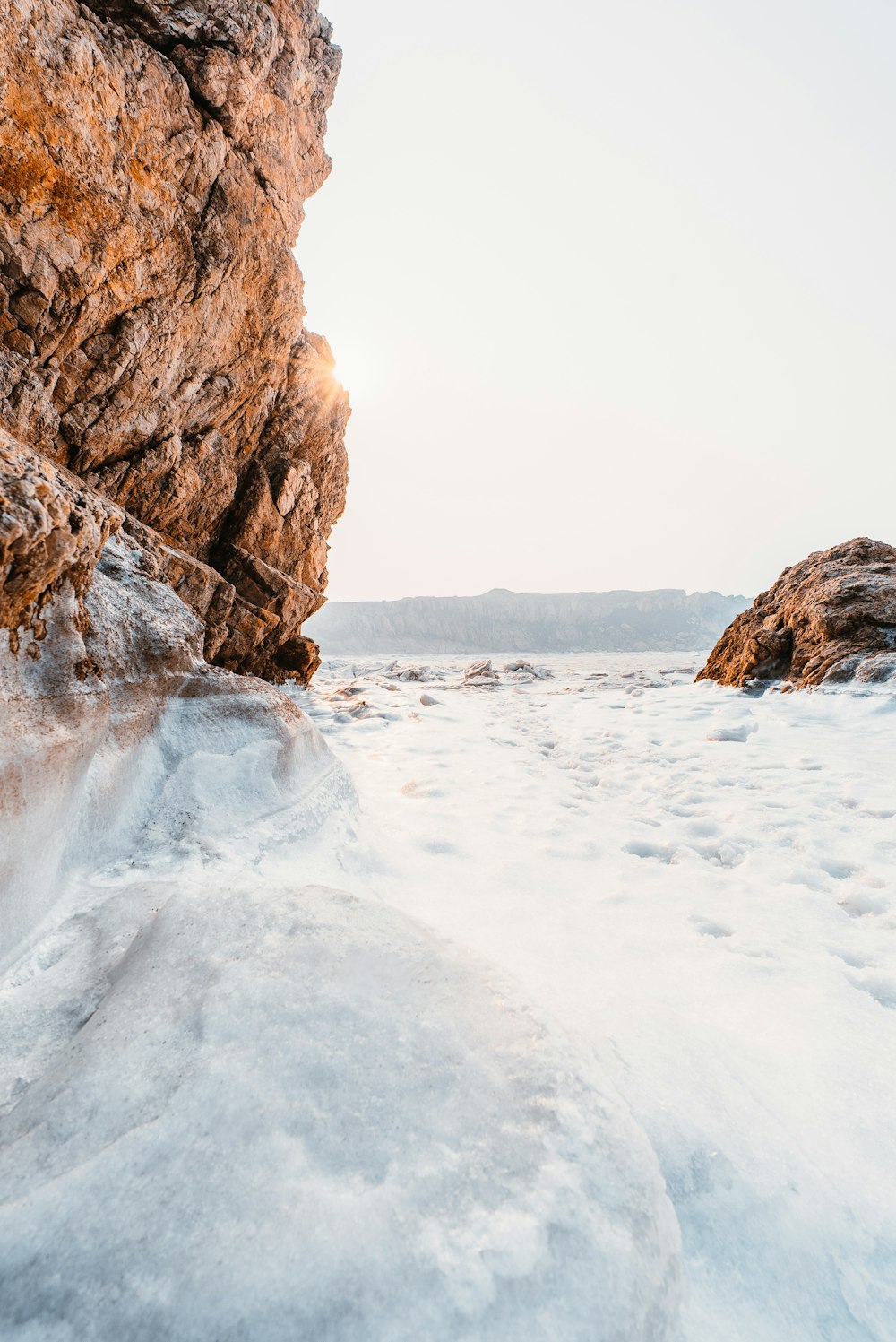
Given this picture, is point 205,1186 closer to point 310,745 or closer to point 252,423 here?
point 310,745

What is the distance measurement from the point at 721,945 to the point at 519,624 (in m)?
71.1

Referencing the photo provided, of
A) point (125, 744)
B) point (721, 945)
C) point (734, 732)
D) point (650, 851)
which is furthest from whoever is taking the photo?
point (734, 732)

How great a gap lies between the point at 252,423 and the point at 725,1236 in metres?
9.41

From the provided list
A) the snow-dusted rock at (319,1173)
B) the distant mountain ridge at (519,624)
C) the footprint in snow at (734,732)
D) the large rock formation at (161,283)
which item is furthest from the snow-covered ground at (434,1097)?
the distant mountain ridge at (519,624)

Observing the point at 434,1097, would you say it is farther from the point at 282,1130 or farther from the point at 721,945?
the point at 721,945

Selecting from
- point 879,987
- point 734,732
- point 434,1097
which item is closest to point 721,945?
point 879,987

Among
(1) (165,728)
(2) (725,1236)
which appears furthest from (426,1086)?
(1) (165,728)

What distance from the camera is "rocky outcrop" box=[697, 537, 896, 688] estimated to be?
279 inches

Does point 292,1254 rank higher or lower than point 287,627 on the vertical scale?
lower

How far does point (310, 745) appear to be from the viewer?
3178 mm

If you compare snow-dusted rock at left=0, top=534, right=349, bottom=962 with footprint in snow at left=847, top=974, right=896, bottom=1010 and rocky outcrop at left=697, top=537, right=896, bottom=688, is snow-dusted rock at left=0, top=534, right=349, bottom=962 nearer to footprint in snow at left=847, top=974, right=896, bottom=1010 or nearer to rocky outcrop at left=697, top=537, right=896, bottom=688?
footprint in snow at left=847, top=974, right=896, bottom=1010

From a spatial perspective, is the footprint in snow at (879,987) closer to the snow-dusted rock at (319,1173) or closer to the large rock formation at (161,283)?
the snow-dusted rock at (319,1173)

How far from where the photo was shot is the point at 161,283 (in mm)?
5328

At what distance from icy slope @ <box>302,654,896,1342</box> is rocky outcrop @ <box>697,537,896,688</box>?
208 cm
